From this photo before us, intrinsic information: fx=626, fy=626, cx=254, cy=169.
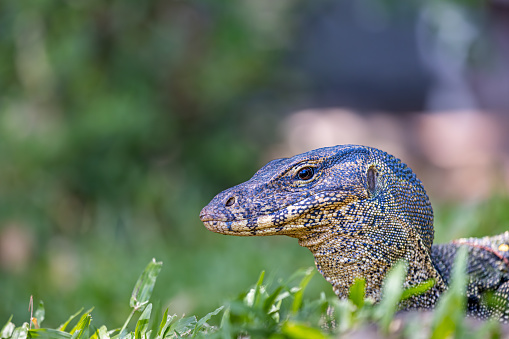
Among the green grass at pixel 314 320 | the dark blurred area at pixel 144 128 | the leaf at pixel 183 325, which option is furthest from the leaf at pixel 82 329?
the dark blurred area at pixel 144 128

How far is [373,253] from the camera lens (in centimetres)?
228

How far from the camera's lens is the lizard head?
226cm

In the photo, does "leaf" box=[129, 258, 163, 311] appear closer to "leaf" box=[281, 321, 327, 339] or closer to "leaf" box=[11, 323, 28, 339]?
"leaf" box=[11, 323, 28, 339]

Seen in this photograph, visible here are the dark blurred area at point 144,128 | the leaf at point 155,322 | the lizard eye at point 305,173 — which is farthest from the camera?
the dark blurred area at point 144,128

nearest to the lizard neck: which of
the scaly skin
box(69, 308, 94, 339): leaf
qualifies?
the scaly skin

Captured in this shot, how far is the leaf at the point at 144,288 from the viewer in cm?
231

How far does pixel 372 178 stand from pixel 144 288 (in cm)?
96

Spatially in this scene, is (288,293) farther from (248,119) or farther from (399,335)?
(248,119)

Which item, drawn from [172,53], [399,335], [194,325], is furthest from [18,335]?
[172,53]

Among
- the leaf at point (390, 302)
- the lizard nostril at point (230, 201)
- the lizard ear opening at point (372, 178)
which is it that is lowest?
the leaf at point (390, 302)

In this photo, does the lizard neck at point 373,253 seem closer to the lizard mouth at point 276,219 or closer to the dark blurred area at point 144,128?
the lizard mouth at point 276,219

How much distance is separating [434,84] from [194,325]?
15478mm

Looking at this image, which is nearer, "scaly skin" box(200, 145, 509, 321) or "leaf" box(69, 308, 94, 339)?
"leaf" box(69, 308, 94, 339)

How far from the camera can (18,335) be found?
7.28 feet
